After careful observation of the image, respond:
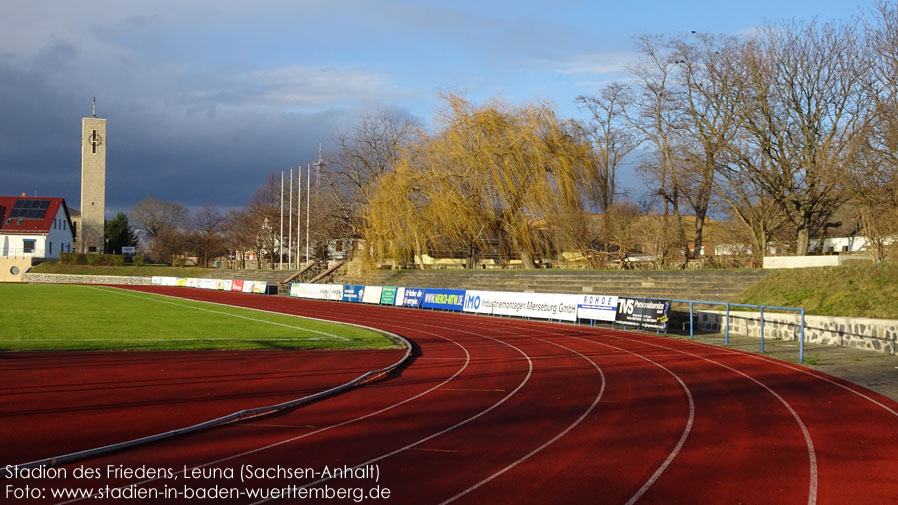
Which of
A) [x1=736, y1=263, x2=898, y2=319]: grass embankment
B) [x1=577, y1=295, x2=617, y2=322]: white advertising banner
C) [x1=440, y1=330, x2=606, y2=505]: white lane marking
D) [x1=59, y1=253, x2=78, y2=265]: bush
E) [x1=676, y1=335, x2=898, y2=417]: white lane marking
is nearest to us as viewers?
[x1=440, y1=330, x2=606, y2=505]: white lane marking

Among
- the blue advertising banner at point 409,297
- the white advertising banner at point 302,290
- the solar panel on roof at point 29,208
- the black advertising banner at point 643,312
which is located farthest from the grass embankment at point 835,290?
the solar panel on roof at point 29,208

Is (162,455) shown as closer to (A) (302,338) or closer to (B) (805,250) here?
(A) (302,338)

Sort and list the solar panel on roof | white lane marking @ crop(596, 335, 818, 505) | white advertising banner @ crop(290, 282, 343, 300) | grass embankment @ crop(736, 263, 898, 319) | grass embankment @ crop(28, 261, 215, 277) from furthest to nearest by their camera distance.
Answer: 1. the solar panel on roof
2. grass embankment @ crop(28, 261, 215, 277)
3. white advertising banner @ crop(290, 282, 343, 300)
4. grass embankment @ crop(736, 263, 898, 319)
5. white lane marking @ crop(596, 335, 818, 505)

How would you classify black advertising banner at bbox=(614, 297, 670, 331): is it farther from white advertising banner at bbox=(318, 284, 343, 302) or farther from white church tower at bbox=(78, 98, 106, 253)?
white church tower at bbox=(78, 98, 106, 253)

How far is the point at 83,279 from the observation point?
2842 inches

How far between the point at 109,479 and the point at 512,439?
504 centimetres

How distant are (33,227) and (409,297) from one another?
211 feet

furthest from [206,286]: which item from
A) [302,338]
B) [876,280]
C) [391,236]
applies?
[876,280]

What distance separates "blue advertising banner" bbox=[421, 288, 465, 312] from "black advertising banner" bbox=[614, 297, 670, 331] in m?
10.5

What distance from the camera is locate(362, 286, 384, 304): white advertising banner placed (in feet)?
139

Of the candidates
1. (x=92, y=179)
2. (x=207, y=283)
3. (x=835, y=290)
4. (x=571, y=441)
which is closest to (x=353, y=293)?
(x=207, y=283)

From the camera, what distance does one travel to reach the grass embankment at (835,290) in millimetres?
21564

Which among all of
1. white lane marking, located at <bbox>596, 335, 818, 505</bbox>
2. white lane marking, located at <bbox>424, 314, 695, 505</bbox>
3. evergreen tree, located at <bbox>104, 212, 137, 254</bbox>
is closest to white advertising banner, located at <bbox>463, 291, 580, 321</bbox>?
white lane marking, located at <bbox>596, 335, 818, 505</bbox>

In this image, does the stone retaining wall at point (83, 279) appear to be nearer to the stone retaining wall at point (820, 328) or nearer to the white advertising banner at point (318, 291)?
the white advertising banner at point (318, 291)
